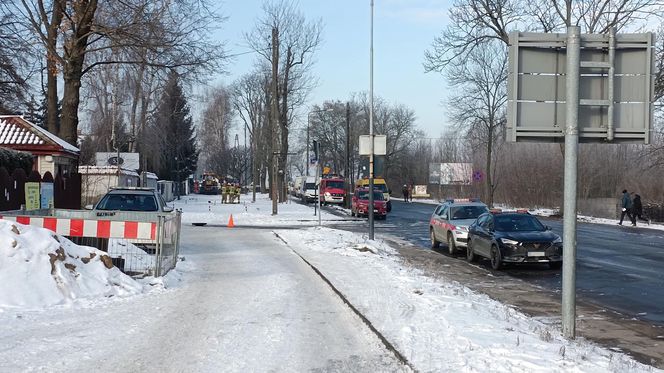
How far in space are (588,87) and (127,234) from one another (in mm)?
7609

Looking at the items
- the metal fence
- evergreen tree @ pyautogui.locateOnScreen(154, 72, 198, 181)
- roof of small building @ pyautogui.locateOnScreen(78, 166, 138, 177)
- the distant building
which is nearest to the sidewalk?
the metal fence

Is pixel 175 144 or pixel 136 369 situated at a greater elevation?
pixel 175 144

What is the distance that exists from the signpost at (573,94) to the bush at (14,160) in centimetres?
1936

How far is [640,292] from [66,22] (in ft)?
62.9

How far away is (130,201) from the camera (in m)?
17.4

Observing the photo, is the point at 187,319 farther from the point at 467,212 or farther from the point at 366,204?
the point at 366,204

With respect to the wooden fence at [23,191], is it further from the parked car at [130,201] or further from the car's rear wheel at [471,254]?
the car's rear wheel at [471,254]

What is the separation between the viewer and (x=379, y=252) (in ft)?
61.3

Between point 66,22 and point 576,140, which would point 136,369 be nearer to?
point 576,140

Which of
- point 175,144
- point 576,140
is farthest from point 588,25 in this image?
point 175,144

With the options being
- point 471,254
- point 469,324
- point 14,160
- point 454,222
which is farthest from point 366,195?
point 469,324

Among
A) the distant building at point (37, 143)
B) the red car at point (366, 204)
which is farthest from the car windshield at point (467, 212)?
the red car at point (366, 204)

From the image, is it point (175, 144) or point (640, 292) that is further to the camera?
point (175, 144)

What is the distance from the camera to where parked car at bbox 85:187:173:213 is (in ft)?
56.4
